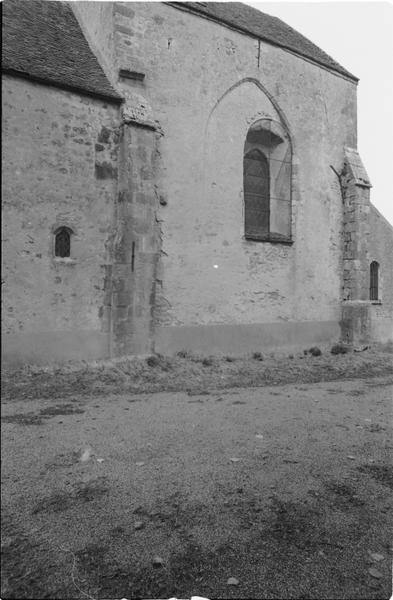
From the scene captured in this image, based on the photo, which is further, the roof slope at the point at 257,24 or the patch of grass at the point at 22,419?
the roof slope at the point at 257,24

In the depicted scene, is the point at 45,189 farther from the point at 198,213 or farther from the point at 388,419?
the point at 198,213

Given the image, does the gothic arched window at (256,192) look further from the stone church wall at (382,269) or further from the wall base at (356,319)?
the stone church wall at (382,269)

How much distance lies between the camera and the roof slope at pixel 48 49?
1.19 meters

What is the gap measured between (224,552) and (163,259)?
5037mm

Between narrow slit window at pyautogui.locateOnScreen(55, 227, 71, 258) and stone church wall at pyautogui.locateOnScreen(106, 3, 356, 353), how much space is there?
15.2 ft

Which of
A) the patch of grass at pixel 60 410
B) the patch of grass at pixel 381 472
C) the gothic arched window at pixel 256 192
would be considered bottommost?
the patch of grass at pixel 381 472

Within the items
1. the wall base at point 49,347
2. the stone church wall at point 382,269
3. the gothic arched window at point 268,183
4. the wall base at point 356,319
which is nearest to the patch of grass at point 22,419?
the wall base at point 49,347

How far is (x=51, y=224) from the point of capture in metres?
1.11

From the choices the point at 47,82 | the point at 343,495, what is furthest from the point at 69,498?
the point at 47,82

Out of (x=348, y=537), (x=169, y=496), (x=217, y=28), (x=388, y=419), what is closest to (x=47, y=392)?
(x=169, y=496)

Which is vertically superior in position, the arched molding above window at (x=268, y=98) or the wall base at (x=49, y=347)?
the arched molding above window at (x=268, y=98)

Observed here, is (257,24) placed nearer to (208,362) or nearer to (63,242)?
(208,362)

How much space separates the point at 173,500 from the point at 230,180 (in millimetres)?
5934

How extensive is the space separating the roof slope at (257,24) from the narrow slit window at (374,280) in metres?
4.22
